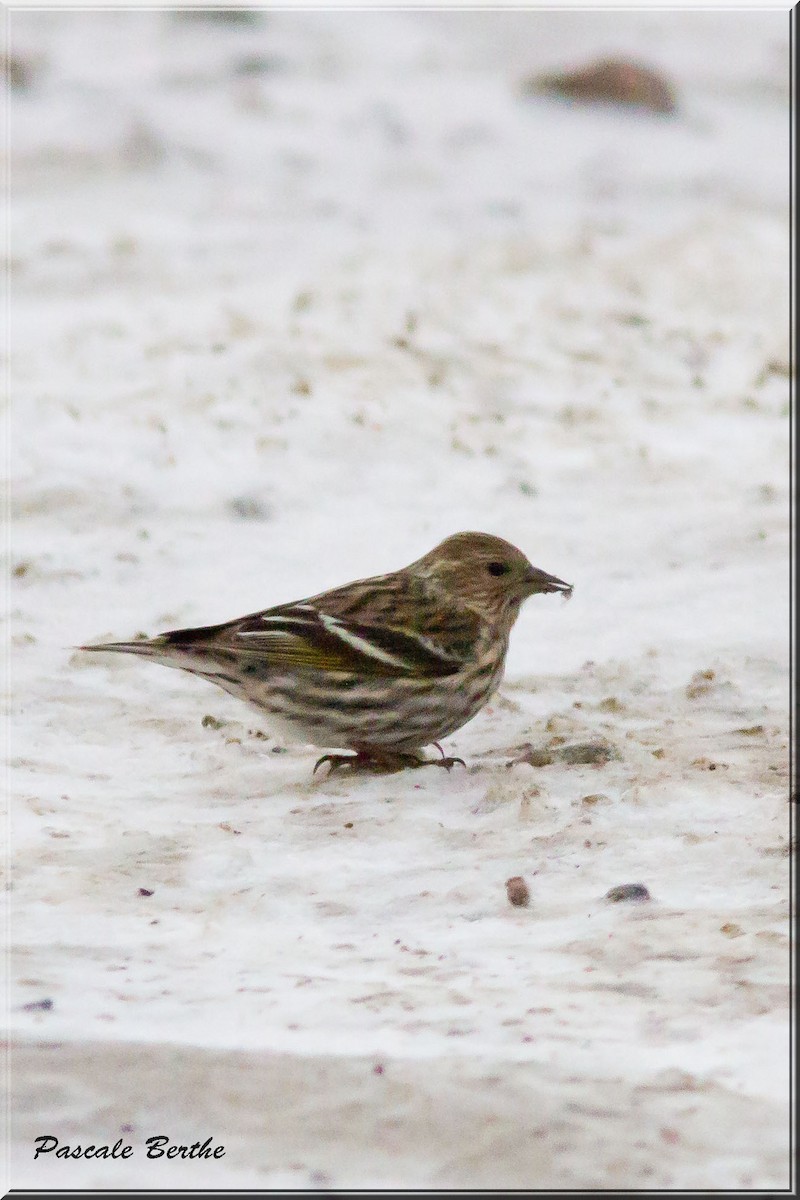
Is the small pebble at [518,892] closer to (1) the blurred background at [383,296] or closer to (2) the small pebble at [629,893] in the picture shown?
(2) the small pebble at [629,893]

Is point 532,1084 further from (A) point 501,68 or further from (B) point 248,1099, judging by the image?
(A) point 501,68

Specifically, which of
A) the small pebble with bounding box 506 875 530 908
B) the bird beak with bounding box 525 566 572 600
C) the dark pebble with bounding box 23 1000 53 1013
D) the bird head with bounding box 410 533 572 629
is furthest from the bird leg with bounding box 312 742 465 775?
the dark pebble with bounding box 23 1000 53 1013

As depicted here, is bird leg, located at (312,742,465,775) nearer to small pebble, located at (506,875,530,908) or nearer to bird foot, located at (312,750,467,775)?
bird foot, located at (312,750,467,775)

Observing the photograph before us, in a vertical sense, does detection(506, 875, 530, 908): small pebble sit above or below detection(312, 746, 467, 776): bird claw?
above

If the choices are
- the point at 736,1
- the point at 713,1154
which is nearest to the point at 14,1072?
the point at 713,1154

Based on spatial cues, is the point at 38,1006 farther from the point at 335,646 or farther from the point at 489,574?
the point at 489,574

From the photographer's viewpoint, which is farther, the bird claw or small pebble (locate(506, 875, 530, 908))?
the bird claw

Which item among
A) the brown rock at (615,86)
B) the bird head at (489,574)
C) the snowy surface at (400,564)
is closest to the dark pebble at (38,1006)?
the snowy surface at (400,564)
